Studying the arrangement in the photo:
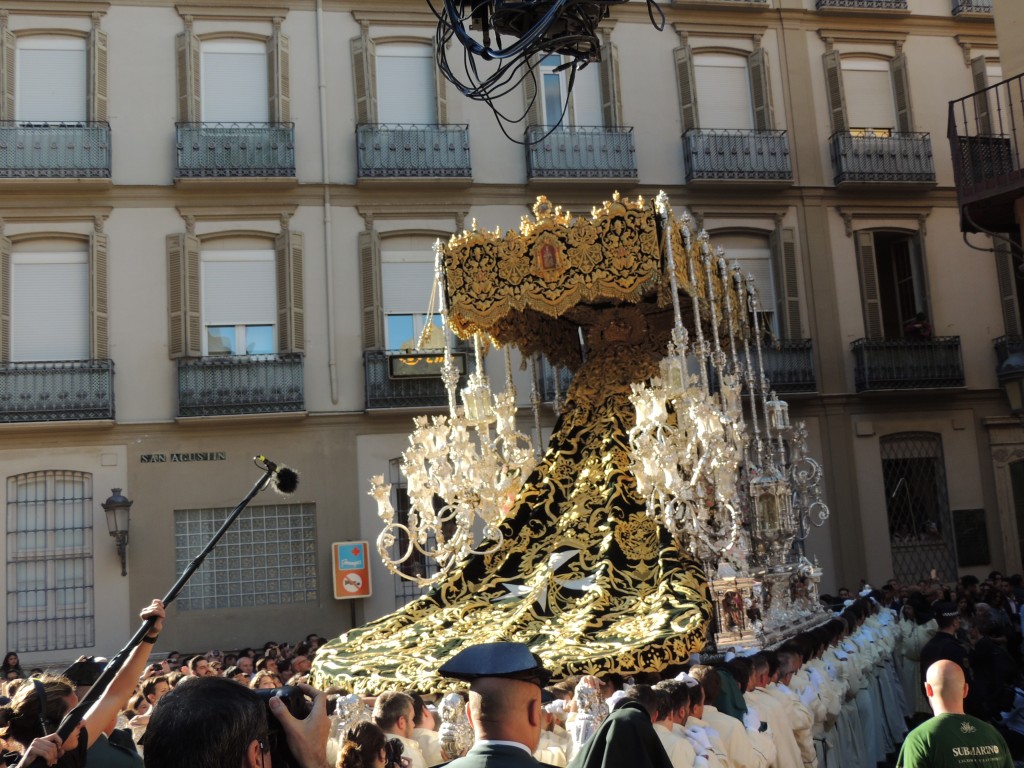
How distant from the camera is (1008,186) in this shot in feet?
44.0

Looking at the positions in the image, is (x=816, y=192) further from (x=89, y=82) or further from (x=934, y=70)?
(x=89, y=82)

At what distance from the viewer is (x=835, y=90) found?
20078mm

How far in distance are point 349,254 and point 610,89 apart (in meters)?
4.94

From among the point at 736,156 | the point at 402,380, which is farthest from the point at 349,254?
the point at 736,156

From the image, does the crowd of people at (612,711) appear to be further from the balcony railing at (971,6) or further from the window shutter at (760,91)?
the balcony railing at (971,6)

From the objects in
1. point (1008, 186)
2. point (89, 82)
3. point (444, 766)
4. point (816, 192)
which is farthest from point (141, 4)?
point (444, 766)

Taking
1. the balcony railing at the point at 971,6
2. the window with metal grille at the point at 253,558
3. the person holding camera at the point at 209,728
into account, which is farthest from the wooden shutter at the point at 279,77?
the person holding camera at the point at 209,728

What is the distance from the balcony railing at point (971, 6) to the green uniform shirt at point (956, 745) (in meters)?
18.2

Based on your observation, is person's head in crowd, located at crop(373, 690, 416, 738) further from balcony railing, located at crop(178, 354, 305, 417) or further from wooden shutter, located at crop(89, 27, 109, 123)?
wooden shutter, located at crop(89, 27, 109, 123)

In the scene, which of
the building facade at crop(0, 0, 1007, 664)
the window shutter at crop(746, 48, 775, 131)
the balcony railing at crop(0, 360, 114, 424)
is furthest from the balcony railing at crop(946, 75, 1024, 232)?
the balcony railing at crop(0, 360, 114, 424)

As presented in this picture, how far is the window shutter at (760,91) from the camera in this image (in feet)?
64.7

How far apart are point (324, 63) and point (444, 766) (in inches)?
644

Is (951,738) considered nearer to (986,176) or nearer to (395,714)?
(395,714)

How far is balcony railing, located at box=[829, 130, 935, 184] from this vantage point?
19.6 meters
